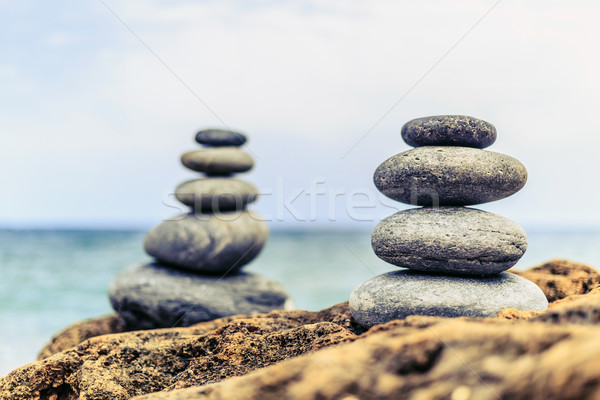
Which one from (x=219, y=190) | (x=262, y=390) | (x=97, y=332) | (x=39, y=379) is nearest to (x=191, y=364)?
→ (x=39, y=379)

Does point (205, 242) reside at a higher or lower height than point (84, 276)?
higher

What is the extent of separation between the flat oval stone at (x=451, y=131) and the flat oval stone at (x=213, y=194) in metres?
4.05

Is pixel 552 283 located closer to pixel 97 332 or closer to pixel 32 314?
pixel 97 332

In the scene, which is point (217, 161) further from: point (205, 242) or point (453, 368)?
point (453, 368)

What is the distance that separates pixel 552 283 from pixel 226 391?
4273mm

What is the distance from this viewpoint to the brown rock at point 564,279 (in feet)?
15.7

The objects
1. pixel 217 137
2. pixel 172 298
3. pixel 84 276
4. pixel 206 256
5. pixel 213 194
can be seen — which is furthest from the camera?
pixel 84 276

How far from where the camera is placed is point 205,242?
7289 mm

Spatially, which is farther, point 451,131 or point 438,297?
point 451,131

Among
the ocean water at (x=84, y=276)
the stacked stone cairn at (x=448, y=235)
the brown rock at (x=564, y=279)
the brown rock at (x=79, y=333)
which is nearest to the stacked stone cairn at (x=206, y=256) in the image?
the brown rock at (x=79, y=333)

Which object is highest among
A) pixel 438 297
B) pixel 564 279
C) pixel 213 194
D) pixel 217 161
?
pixel 217 161

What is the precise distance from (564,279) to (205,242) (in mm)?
4910

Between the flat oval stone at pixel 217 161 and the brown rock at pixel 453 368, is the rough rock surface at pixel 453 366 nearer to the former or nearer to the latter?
the brown rock at pixel 453 368

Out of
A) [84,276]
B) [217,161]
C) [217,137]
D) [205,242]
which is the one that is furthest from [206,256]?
[84,276]
